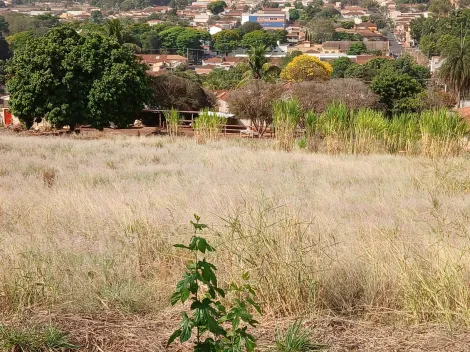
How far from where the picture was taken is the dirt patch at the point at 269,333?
3.21 metres

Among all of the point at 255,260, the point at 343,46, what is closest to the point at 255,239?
the point at 255,260

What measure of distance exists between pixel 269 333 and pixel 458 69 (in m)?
44.3

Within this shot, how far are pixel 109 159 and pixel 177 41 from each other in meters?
100

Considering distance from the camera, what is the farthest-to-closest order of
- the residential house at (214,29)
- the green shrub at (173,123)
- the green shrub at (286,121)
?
the residential house at (214,29)
the green shrub at (173,123)
the green shrub at (286,121)

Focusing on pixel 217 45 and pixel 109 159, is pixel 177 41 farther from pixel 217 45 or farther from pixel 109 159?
pixel 109 159

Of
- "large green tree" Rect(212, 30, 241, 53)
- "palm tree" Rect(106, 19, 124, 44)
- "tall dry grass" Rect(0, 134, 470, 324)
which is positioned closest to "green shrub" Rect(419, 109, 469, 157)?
"tall dry grass" Rect(0, 134, 470, 324)

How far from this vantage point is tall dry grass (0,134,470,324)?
3.66m

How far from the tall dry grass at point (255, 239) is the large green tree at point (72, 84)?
45.1 feet

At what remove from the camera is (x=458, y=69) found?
4416 centimetres

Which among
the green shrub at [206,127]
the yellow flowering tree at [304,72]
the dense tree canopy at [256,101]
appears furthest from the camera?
the yellow flowering tree at [304,72]

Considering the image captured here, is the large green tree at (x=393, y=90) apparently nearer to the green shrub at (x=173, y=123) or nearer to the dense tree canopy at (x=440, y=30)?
the green shrub at (x=173, y=123)

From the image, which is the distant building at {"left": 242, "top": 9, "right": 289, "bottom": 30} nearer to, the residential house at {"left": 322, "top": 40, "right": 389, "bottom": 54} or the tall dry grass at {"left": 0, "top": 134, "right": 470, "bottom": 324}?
the residential house at {"left": 322, "top": 40, "right": 389, "bottom": 54}

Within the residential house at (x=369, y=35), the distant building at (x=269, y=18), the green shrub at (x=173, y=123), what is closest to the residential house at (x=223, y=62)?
the residential house at (x=369, y=35)

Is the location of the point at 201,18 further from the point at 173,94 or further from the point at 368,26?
the point at 173,94
